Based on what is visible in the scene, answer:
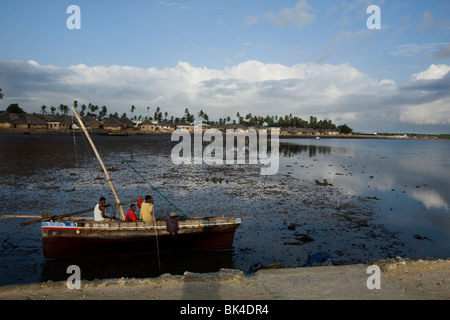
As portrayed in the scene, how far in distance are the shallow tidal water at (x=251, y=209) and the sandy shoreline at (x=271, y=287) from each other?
9.52 ft

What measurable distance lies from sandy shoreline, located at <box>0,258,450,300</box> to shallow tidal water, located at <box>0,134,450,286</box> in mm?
2901

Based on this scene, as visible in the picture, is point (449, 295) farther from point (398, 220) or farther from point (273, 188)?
point (273, 188)

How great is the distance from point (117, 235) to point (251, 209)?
9466 mm

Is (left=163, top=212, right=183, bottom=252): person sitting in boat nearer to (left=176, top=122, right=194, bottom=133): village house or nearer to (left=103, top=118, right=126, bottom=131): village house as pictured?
(left=103, top=118, right=126, bottom=131): village house

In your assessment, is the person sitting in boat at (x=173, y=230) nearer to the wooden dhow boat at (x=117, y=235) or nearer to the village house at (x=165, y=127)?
the wooden dhow boat at (x=117, y=235)

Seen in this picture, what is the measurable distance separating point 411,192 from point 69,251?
85.6 ft

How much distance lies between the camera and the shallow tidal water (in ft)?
36.9

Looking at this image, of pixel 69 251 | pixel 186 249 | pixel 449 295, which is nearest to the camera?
pixel 449 295

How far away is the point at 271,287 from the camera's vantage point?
7.56 metres

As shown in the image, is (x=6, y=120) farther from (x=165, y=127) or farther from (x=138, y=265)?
(x=138, y=265)

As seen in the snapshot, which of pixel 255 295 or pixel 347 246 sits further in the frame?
pixel 347 246
